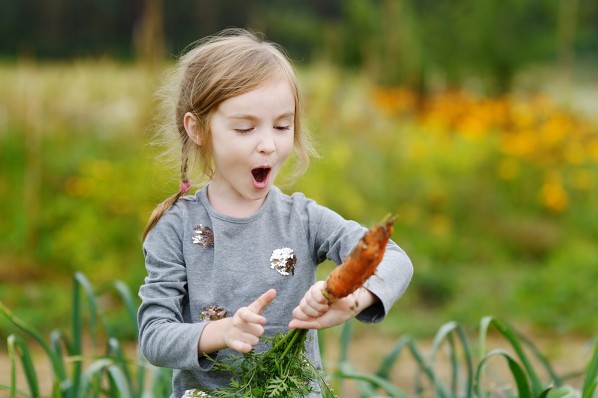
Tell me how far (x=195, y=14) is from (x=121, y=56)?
4.39ft

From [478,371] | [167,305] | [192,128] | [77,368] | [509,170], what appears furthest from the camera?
[509,170]

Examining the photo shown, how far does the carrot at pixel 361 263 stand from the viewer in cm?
154

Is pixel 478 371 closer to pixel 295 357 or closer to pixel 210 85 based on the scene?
pixel 295 357

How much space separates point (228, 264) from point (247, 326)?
0.23m

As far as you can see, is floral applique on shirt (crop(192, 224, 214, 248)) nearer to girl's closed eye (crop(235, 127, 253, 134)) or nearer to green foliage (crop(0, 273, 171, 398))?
girl's closed eye (crop(235, 127, 253, 134))

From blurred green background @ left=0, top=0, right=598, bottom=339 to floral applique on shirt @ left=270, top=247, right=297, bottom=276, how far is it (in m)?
2.41

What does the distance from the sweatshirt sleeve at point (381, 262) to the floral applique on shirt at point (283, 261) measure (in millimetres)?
72

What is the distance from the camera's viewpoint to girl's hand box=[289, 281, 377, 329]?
5.34ft

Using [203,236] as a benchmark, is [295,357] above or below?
below

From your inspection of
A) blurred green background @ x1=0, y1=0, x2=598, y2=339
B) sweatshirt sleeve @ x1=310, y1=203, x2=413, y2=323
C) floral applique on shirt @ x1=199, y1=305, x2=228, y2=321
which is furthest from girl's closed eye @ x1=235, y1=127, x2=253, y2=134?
blurred green background @ x1=0, y1=0, x2=598, y2=339

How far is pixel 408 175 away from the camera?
7.58 m

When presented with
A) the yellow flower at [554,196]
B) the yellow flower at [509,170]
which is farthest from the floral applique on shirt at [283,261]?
the yellow flower at [509,170]

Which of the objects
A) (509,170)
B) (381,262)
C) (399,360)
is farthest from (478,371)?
(509,170)

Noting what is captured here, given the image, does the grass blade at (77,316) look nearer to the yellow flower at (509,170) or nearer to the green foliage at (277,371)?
the green foliage at (277,371)
